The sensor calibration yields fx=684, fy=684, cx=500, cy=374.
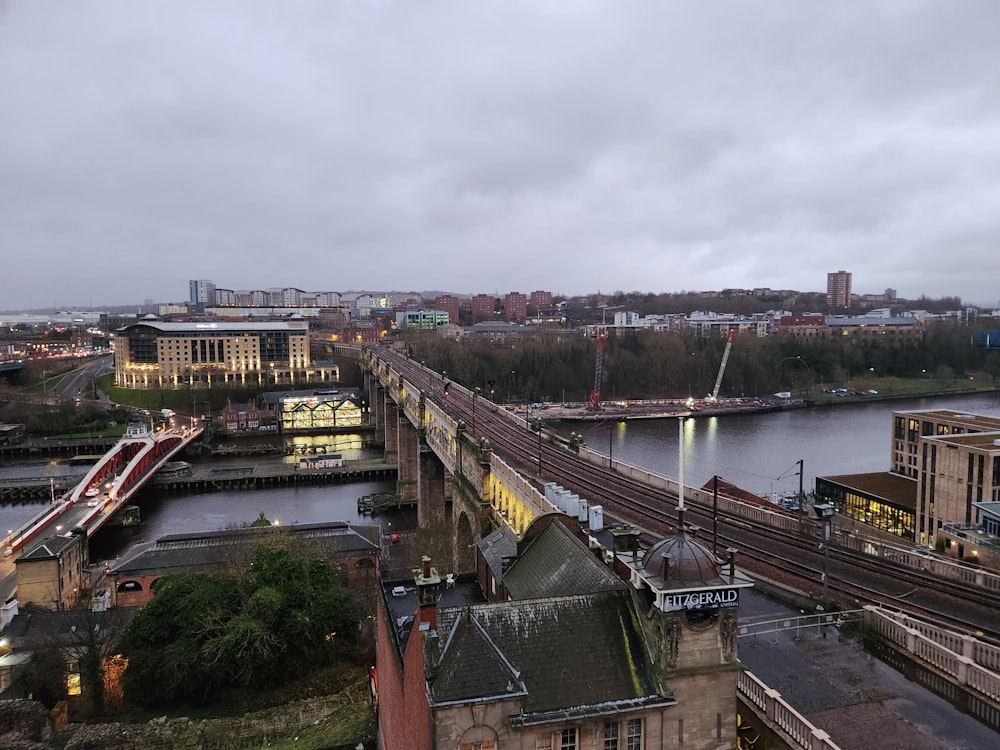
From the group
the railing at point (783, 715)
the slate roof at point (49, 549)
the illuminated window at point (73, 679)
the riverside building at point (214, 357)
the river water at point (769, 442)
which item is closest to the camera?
the railing at point (783, 715)

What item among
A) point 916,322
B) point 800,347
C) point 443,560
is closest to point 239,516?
point 443,560

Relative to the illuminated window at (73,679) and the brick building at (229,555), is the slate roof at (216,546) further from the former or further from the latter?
the illuminated window at (73,679)

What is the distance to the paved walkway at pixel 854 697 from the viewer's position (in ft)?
37.4

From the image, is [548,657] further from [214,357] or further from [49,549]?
[214,357]

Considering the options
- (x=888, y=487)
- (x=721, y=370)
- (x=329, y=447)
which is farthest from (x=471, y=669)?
(x=721, y=370)

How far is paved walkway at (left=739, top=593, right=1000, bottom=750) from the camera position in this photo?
11.4 m

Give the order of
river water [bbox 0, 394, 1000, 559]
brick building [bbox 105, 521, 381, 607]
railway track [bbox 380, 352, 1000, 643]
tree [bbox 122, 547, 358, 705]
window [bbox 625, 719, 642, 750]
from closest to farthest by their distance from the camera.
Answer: window [bbox 625, 719, 642, 750], railway track [bbox 380, 352, 1000, 643], tree [bbox 122, 547, 358, 705], brick building [bbox 105, 521, 381, 607], river water [bbox 0, 394, 1000, 559]

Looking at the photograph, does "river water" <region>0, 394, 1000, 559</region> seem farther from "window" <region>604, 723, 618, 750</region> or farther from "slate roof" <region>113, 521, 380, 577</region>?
"window" <region>604, 723, 618, 750</region>

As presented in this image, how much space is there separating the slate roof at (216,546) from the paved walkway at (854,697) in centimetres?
2516

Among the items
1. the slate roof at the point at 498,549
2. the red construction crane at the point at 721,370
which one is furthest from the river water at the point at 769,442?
the slate roof at the point at 498,549

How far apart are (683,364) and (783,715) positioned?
124947 mm

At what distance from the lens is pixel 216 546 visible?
37.1m

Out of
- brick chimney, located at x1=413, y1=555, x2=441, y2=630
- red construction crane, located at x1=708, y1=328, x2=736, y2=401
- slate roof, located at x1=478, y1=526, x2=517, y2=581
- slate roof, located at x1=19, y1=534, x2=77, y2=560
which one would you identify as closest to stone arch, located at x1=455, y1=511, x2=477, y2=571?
slate roof, located at x1=478, y1=526, x2=517, y2=581

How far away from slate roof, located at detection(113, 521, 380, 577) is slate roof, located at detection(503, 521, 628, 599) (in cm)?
2124
